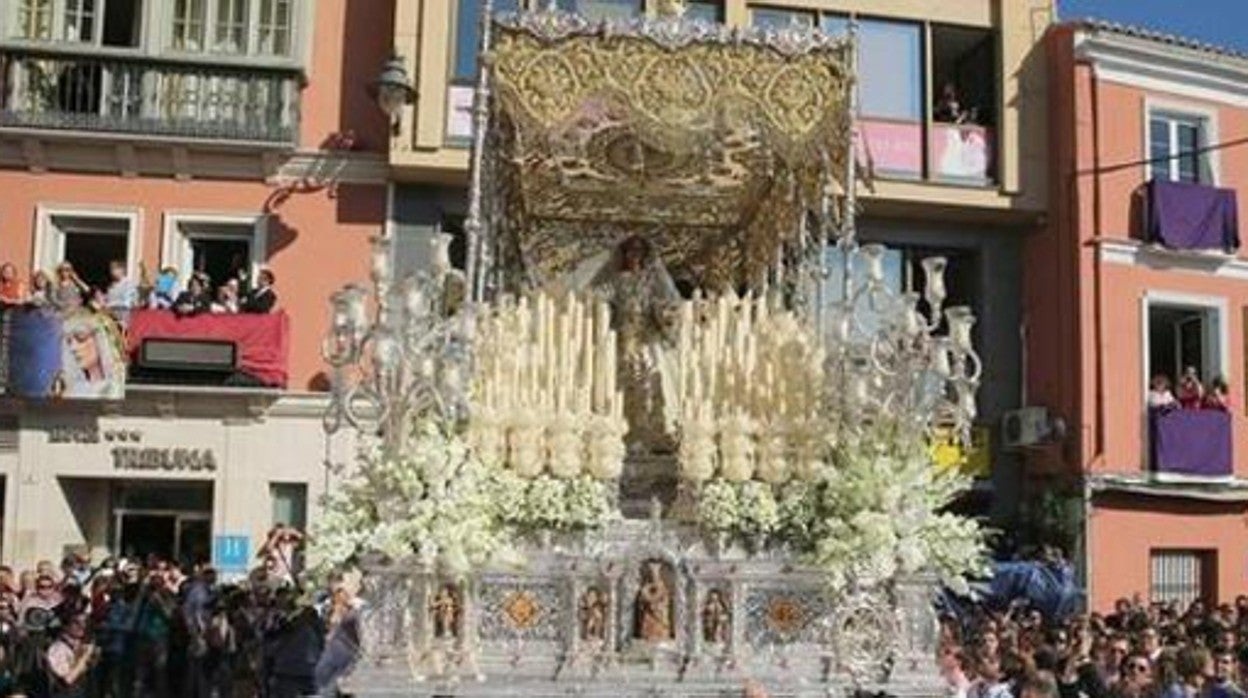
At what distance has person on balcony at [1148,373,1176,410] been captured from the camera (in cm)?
2064

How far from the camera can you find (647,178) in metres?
11.2

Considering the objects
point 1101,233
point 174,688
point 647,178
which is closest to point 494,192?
point 647,178

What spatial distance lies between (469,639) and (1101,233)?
48.6 ft

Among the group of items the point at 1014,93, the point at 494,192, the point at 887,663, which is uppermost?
the point at 1014,93

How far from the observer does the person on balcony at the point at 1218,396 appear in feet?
68.5

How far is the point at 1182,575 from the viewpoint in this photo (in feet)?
70.0

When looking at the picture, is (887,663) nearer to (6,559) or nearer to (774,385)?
(774,385)

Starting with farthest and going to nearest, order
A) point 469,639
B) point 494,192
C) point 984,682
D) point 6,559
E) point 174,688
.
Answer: point 6,559 → point 174,688 → point 494,192 → point 984,682 → point 469,639

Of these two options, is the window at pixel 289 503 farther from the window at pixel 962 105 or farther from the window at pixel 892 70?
the window at pixel 962 105

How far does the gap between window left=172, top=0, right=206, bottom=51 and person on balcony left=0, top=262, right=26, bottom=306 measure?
3564mm

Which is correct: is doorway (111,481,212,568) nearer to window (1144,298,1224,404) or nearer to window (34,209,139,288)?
window (34,209,139,288)

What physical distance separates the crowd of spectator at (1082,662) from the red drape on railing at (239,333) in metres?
9.42

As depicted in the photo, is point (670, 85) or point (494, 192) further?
point (494, 192)

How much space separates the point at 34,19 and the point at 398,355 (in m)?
13.3
